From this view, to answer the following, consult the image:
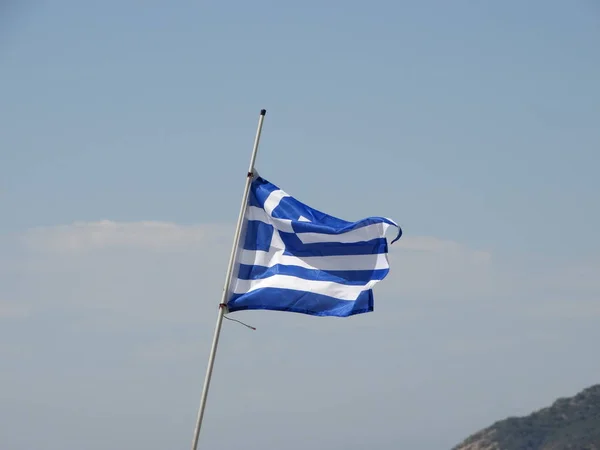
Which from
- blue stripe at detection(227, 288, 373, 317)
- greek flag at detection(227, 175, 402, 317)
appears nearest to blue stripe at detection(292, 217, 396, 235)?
greek flag at detection(227, 175, 402, 317)

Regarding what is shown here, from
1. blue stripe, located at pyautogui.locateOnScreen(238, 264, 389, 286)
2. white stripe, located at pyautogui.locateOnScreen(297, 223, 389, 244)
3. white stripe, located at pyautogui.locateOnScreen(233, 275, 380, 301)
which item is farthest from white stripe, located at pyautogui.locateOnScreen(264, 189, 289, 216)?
white stripe, located at pyautogui.locateOnScreen(233, 275, 380, 301)

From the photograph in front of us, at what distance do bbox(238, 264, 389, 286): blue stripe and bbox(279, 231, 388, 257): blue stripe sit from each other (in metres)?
0.30

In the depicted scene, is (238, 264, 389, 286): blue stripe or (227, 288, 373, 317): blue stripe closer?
(227, 288, 373, 317): blue stripe

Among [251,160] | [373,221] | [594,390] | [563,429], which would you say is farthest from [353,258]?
[594,390]

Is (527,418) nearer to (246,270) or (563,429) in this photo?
(563,429)

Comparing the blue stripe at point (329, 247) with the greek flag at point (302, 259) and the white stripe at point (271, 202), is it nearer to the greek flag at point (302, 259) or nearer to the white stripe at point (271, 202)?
the greek flag at point (302, 259)

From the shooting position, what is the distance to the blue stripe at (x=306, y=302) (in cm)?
1895

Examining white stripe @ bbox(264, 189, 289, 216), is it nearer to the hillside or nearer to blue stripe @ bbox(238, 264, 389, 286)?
blue stripe @ bbox(238, 264, 389, 286)

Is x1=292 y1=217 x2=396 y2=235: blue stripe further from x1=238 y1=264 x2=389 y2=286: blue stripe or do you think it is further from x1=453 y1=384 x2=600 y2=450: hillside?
x1=453 y1=384 x2=600 y2=450: hillside

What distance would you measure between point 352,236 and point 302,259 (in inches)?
35.7

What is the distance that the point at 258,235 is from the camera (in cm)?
1941

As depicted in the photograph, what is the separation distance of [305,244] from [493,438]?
8812 centimetres

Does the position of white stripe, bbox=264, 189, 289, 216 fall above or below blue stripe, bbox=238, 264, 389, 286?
above

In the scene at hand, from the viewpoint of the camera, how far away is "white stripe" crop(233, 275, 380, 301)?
19047mm
